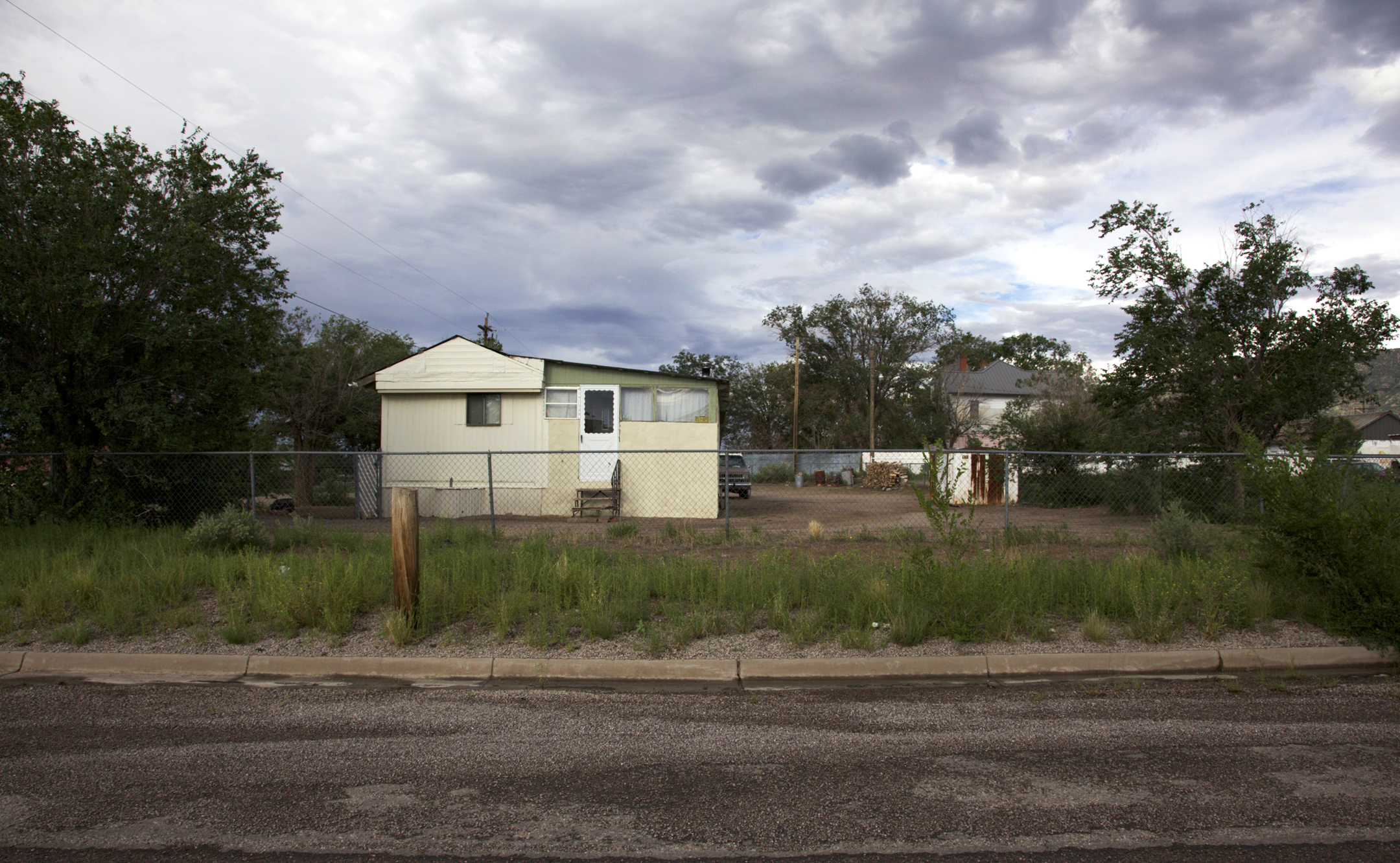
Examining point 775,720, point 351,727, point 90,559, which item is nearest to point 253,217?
point 90,559

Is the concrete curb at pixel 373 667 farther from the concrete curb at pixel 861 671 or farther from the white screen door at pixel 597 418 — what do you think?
the white screen door at pixel 597 418

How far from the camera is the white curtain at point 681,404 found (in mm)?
18031

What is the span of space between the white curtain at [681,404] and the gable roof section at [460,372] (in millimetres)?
2758

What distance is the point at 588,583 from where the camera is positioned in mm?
7211

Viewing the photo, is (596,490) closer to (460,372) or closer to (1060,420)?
(460,372)

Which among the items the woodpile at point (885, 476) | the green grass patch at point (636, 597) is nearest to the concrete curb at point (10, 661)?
the green grass patch at point (636, 597)

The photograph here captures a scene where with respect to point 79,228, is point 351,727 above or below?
below

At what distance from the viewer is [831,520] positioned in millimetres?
17109

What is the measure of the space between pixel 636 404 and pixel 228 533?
982cm

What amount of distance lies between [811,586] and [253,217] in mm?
10409

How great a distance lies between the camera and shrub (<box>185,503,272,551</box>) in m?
9.09

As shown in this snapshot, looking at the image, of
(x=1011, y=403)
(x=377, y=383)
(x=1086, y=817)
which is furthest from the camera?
(x=1011, y=403)

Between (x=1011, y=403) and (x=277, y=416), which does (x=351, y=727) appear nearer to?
(x=277, y=416)

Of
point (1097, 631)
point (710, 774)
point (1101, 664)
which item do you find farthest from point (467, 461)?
point (710, 774)
